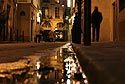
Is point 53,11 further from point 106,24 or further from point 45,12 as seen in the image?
point 106,24

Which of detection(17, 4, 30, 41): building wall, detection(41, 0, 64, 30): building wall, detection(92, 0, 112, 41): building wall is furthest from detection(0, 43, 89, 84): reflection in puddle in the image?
detection(41, 0, 64, 30): building wall

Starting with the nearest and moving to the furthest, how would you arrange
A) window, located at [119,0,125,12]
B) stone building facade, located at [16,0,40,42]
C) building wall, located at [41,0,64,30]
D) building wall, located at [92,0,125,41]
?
window, located at [119,0,125,12]
building wall, located at [92,0,125,41]
stone building facade, located at [16,0,40,42]
building wall, located at [41,0,64,30]

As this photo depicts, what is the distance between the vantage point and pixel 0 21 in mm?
30531

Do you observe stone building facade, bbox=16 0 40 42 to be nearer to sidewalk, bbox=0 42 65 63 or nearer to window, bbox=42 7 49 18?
window, bbox=42 7 49 18

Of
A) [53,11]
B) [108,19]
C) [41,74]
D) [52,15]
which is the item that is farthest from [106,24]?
[53,11]

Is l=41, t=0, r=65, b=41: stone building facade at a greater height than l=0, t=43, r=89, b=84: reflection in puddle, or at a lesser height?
greater

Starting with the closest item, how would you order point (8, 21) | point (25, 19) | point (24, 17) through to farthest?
point (8, 21) < point (24, 17) < point (25, 19)

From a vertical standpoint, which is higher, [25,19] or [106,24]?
[25,19]

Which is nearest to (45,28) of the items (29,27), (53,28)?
(53,28)

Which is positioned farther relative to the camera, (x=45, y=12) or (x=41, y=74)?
(x=45, y=12)

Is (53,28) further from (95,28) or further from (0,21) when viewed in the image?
(95,28)

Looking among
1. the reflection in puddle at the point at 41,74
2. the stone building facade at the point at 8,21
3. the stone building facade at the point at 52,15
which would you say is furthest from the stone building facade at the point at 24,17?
the reflection in puddle at the point at 41,74

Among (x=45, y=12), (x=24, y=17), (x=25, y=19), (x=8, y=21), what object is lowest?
(x=8, y=21)

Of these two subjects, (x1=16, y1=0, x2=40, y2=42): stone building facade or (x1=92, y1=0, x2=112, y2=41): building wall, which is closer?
(x1=92, y1=0, x2=112, y2=41): building wall
